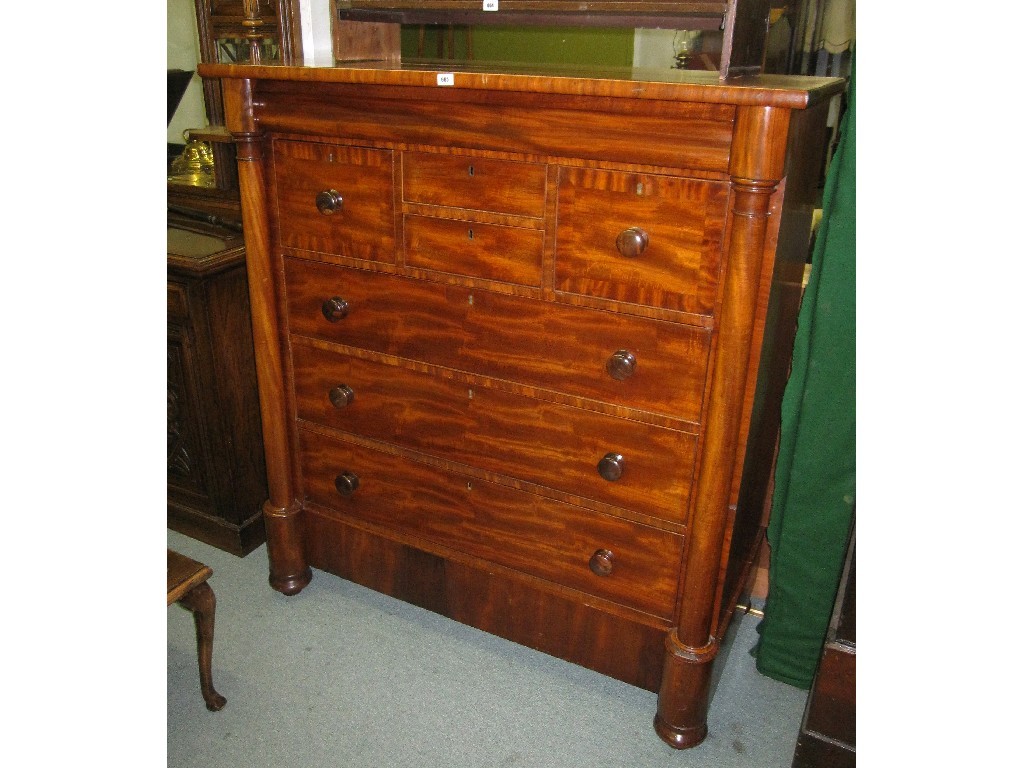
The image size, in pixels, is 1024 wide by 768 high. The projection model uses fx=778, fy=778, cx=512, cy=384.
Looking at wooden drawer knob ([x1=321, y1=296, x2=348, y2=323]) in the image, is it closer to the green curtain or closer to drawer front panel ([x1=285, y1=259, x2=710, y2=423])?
drawer front panel ([x1=285, y1=259, x2=710, y2=423])

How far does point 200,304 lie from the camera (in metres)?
2.05

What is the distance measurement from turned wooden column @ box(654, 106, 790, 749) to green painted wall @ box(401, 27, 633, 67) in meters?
4.50

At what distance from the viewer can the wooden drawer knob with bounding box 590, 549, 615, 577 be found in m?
1.63

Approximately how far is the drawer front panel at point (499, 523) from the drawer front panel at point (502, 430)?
0.06 m

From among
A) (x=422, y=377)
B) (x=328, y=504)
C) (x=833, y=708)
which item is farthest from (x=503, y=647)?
(x=833, y=708)

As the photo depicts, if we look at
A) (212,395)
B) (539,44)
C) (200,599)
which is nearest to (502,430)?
(200,599)

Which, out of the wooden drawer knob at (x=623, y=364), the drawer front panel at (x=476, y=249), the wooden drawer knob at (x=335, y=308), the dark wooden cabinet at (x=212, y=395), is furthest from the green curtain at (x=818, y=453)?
the dark wooden cabinet at (x=212, y=395)

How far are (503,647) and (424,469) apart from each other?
52 centimetres

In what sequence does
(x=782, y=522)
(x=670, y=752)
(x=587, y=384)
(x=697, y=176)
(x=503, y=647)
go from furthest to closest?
(x=503, y=647)
(x=782, y=522)
(x=670, y=752)
(x=587, y=384)
(x=697, y=176)

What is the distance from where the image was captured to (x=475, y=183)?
59.5 inches

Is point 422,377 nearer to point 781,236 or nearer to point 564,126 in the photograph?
point 564,126

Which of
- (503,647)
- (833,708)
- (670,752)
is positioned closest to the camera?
(833,708)

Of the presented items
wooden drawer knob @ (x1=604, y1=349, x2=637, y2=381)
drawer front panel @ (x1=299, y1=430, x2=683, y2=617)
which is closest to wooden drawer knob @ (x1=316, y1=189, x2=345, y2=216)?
drawer front panel @ (x1=299, y1=430, x2=683, y2=617)

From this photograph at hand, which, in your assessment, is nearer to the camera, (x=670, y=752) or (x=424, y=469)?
(x=670, y=752)
